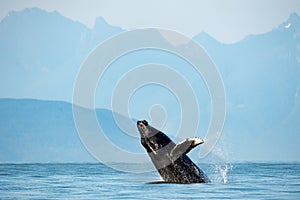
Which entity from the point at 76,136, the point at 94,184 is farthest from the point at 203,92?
the point at 94,184

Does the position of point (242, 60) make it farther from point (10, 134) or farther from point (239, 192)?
point (239, 192)

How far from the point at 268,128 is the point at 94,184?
2576 inches

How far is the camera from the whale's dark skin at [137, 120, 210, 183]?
21281 millimetres

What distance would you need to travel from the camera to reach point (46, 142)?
285 ft

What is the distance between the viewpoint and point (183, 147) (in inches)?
828

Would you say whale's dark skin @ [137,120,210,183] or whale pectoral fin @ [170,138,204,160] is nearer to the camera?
whale pectoral fin @ [170,138,204,160]

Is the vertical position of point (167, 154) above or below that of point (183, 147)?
above

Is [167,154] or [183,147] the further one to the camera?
[167,154]

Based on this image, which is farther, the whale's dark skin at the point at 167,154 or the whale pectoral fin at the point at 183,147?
the whale's dark skin at the point at 167,154

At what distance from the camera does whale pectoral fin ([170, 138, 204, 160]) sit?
20438 millimetres

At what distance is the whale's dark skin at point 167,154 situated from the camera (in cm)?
2128

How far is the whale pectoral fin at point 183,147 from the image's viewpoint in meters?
20.4

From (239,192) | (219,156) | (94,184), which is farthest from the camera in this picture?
(219,156)

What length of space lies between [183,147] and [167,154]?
88 centimetres
